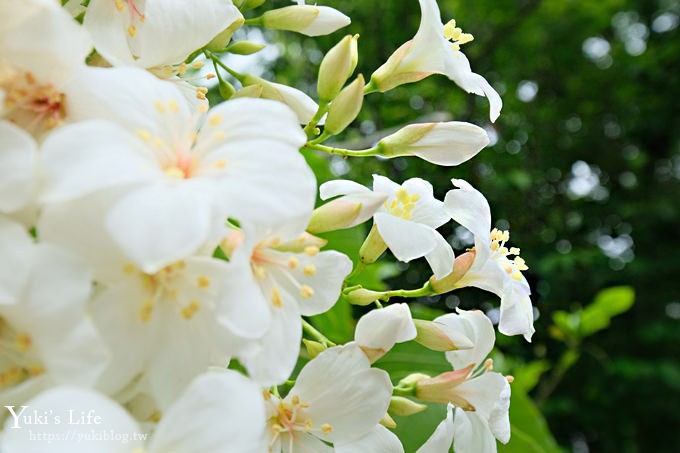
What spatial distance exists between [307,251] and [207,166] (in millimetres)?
76

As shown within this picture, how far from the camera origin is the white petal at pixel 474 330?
0.56 meters

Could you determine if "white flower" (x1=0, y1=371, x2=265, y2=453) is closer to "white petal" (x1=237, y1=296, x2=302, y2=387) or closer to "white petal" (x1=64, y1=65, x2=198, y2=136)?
"white petal" (x1=237, y1=296, x2=302, y2=387)

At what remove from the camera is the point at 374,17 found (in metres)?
5.03

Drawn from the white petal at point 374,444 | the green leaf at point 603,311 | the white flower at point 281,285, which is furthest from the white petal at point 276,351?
the green leaf at point 603,311

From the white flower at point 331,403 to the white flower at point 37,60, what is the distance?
8.4 inches

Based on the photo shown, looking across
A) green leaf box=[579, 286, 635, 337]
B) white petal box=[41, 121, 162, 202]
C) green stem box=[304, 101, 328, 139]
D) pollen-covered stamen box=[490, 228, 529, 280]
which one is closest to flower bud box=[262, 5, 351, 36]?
green stem box=[304, 101, 328, 139]

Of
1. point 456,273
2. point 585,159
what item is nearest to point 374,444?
point 456,273

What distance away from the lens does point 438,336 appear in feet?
1.75

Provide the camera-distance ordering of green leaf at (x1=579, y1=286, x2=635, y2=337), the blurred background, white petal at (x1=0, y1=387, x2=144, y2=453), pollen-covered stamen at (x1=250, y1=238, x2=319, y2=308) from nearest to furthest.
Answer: white petal at (x1=0, y1=387, x2=144, y2=453) < pollen-covered stamen at (x1=250, y1=238, x2=319, y2=308) < green leaf at (x1=579, y1=286, x2=635, y2=337) < the blurred background

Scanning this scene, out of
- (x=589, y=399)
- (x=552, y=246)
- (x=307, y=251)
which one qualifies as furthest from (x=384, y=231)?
(x=589, y=399)

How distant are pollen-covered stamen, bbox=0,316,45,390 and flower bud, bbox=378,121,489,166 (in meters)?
0.32

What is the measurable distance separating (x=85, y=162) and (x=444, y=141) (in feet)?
0.98

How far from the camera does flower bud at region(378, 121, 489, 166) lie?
1.85 feet

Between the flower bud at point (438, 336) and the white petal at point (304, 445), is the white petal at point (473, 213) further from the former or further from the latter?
the white petal at point (304, 445)
